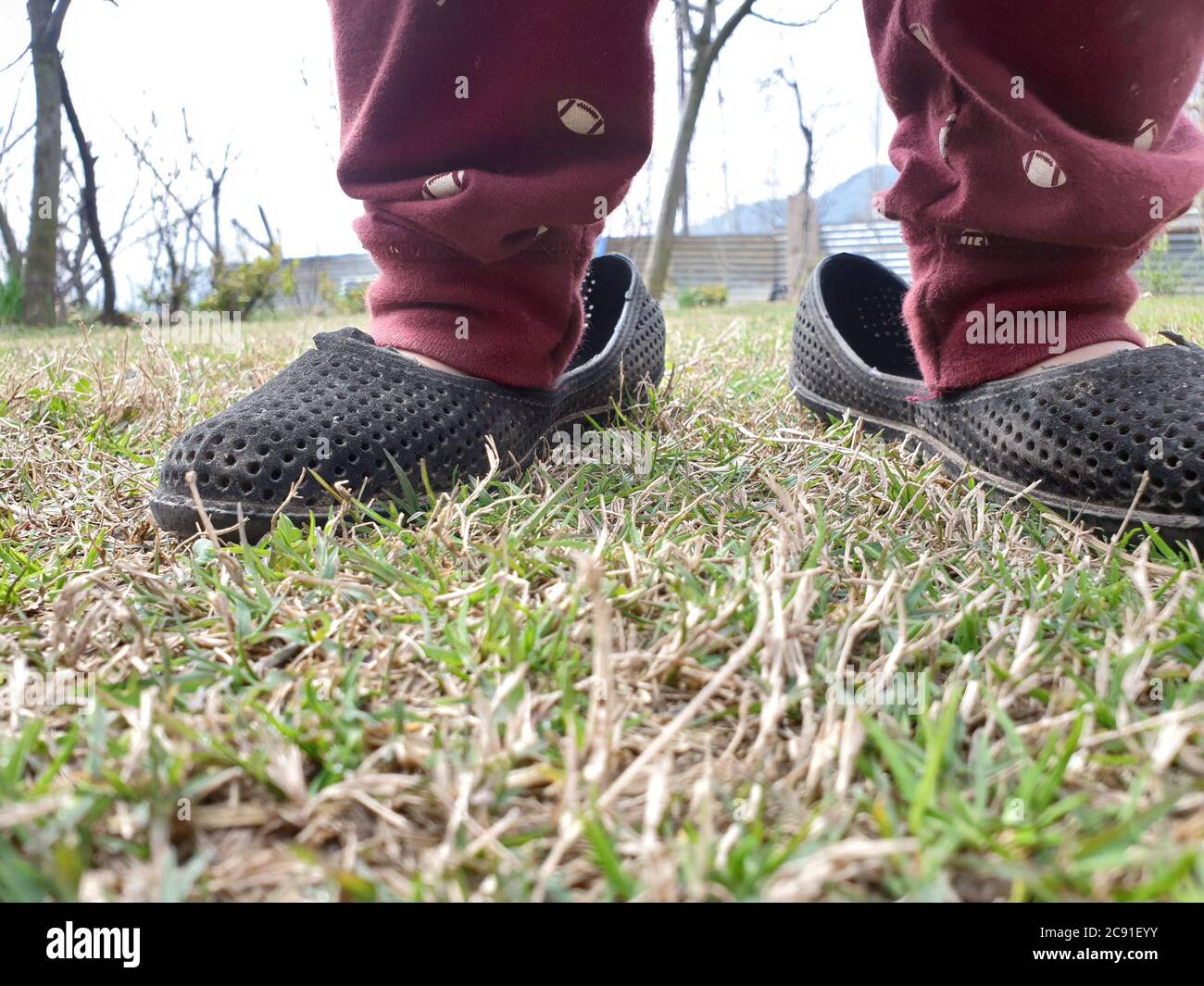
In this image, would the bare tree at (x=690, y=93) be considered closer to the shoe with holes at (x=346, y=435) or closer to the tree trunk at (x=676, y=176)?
the tree trunk at (x=676, y=176)

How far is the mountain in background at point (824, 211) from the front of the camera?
646 inches

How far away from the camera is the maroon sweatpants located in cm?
81

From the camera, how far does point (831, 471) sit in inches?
37.9

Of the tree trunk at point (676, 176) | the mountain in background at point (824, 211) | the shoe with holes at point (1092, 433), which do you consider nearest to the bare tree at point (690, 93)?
the tree trunk at point (676, 176)

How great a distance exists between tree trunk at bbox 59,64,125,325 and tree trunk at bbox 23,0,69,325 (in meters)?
0.06

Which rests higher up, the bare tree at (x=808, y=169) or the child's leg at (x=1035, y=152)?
the bare tree at (x=808, y=169)

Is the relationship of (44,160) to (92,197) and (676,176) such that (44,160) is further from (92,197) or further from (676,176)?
(676,176)

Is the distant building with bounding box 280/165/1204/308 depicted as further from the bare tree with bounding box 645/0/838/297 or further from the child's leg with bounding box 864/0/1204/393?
the child's leg with bounding box 864/0/1204/393

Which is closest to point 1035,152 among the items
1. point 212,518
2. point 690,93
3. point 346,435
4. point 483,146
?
point 483,146

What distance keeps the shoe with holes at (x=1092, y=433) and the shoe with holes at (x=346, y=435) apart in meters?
0.44

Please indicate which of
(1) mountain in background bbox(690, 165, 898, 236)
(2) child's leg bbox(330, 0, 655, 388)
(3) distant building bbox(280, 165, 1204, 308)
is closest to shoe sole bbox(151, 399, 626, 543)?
(2) child's leg bbox(330, 0, 655, 388)
